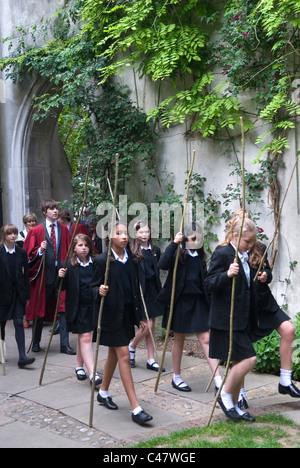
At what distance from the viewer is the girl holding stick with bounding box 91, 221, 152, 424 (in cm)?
499

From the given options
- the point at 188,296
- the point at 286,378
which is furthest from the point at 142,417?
the point at 188,296

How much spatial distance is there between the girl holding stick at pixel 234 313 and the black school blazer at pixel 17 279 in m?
2.95

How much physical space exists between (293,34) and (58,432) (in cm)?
536

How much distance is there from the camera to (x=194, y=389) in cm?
599

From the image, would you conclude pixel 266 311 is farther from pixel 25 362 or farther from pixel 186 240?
pixel 25 362

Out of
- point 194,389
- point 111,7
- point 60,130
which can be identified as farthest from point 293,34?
point 60,130

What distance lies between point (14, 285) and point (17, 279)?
0.09 m

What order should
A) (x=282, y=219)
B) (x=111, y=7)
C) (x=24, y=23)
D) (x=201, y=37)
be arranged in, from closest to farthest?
(x=282, y=219)
(x=201, y=37)
(x=111, y=7)
(x=24, y=23)

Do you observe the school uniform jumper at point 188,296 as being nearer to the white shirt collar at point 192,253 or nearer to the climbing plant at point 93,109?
→ the white shirt collar at point 192,253

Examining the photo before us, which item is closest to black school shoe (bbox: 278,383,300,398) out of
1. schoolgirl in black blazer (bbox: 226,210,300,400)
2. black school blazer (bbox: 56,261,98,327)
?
schoolgirl in black blazer (bbox: 226,210,300,400)

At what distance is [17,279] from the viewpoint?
7105mm

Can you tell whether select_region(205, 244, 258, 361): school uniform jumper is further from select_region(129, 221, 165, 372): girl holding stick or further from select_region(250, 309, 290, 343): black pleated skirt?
select_region(129, 221, 165, 372): girl holding stick

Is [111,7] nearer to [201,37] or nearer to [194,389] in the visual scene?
[201,37]

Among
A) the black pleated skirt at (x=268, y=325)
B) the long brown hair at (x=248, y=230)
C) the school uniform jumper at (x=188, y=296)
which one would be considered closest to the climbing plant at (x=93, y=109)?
the school uniform jumper at (x=188, y=296)
